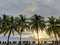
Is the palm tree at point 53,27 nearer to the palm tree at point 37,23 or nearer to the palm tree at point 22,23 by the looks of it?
the palm tree at point 37,23

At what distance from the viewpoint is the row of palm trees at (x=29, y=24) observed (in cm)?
5272

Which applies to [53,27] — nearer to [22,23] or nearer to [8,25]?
[22,23]

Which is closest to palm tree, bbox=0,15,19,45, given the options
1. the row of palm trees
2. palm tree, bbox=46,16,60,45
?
the row of palm trees

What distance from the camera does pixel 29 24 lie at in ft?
180

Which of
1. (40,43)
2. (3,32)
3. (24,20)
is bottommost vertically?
(40,43)

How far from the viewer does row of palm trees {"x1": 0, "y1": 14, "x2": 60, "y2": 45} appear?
5272 cm

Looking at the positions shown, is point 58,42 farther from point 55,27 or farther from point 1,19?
point 1,19

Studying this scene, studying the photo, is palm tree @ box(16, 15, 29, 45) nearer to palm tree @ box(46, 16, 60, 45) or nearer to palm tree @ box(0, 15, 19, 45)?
palm tree @ box(0, 15, 19, 45)

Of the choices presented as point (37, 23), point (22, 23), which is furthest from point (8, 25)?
point (37, 23)

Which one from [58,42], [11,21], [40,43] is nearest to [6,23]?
[11,21]

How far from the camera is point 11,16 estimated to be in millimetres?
54656

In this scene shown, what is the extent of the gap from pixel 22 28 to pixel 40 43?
6.82m

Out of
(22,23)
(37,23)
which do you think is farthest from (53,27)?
(22,23)

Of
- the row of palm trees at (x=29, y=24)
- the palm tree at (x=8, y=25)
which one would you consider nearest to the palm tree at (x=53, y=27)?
the row of palm trees at (x=29, y=24)
